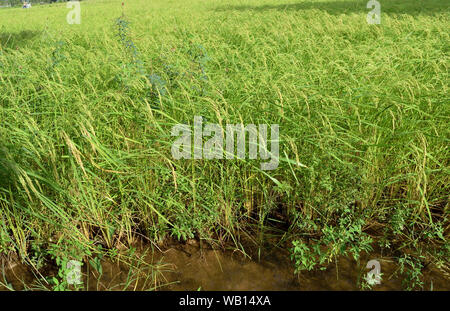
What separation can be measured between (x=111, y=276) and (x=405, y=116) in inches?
82.3

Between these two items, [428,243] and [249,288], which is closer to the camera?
[249,288]

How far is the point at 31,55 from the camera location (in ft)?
11.6

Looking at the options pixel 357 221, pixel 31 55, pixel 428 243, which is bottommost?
pixel 428 243

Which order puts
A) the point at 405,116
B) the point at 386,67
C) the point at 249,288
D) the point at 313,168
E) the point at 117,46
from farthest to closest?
1. the point at 117,46
2. the point at 386,67
3. the point at 405,116
4. the point at 313,168
5. the point at 249,288

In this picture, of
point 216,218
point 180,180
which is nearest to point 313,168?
point 216,218

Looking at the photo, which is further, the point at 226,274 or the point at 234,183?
the point at 234,183

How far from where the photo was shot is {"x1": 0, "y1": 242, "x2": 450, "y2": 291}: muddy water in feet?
5.41

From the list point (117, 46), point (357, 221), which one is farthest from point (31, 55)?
point (357, 221)

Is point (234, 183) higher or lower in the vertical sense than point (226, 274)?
higher

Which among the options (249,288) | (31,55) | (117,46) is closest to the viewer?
(249,288)

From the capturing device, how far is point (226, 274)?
1.72 meters

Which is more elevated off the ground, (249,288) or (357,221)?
(357,221)

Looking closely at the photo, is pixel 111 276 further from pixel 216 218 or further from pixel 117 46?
pixel 117 46

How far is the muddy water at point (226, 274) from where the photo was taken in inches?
64.9
